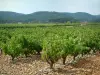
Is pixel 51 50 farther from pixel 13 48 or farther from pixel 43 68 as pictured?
pixel 13 48

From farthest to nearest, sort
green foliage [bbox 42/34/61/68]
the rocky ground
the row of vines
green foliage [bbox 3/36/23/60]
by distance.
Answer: green foliage [bbox 3/36/23/60] < the row of vines < green foliage [bbox 42/34/61/68] < the rocky ground

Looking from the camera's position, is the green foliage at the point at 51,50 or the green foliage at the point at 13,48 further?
the green foliage at the point at 13,48

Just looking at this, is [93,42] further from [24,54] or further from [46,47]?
[46,47]

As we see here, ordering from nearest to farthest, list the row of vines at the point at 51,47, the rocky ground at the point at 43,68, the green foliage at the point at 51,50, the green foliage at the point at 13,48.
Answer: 1. the rocky ground at the point at 43,68
2. the green foliage at the point at 51,50
3. the row of vines at the point at 51,47
4. the green foliage at the point at 13,48

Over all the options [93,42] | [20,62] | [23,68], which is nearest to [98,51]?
[93,42]

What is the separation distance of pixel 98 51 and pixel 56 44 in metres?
19.2

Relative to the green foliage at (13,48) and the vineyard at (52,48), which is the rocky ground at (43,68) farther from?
the green foliage at (13,48)

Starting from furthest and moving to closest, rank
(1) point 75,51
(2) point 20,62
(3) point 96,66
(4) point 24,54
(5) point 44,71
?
1. (4) point 24,54
2. (2) point 20,62
3. (1) point 75,51
4. (3) point 96,66
5. (5) point 44,71

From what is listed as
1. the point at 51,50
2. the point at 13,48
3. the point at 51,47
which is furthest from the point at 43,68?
the point at 13,48

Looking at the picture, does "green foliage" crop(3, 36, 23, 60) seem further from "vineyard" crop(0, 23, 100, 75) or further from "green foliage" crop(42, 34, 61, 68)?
"green foliage" crop(42, 34, 61, 68)

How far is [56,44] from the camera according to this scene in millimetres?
27203

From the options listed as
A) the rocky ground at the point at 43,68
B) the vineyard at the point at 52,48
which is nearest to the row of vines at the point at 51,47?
the vineyard at the point at 52,48

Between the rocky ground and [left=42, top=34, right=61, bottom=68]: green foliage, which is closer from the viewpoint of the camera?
the rocky ground

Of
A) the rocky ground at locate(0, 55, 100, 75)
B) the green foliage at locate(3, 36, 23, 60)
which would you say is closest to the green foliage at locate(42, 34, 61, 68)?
the rocky ground at locate(0, 55, 100, 75)
